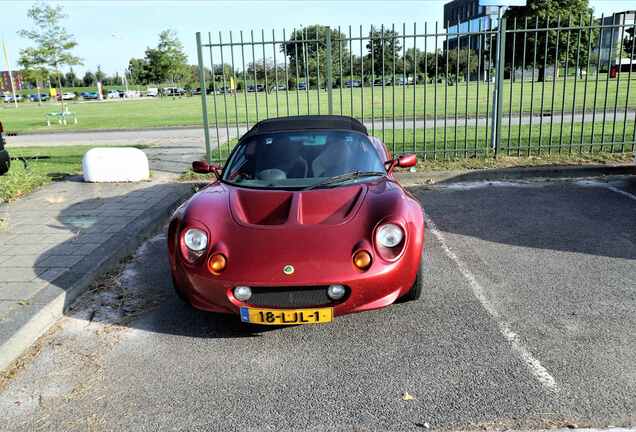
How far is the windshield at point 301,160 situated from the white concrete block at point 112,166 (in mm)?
4762

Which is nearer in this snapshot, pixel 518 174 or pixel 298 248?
pixel 298 248

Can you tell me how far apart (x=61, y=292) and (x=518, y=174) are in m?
7.25

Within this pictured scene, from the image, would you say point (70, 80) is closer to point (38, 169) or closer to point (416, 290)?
point (38, 169)

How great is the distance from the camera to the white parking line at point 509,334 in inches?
121

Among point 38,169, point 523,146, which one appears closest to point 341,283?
point 523,146

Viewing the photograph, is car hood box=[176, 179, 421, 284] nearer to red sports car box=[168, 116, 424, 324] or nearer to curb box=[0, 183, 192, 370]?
red sports car box=[168, 116, 424, 324]

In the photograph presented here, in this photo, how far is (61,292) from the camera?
4.31m

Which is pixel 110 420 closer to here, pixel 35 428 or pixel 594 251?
pixel 35 428

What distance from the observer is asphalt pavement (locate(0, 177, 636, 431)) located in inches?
111

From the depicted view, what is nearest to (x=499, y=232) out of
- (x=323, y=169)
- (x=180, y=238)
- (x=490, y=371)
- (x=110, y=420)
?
(x=323, y=169)

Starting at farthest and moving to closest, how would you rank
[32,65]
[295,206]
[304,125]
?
1. [32,65]
2. [304,125]
3. [295,206]

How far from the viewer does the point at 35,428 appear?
9.18ft

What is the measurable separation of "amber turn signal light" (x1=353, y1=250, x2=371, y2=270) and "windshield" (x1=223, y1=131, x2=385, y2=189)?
96 cm

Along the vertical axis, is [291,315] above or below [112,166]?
below
